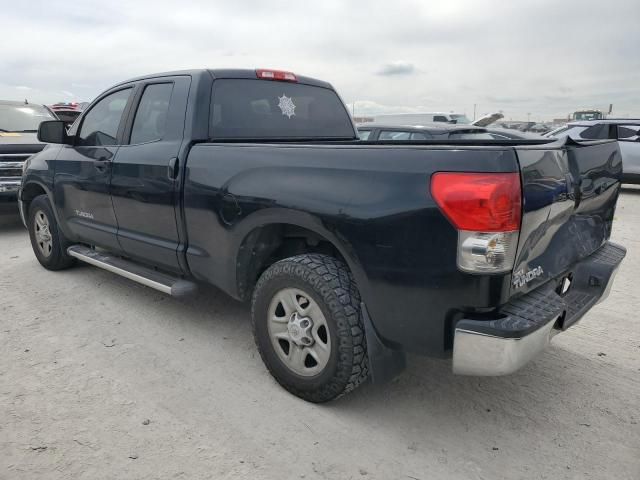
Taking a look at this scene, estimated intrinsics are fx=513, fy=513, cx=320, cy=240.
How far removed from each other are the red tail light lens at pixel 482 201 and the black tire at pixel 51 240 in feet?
13.6

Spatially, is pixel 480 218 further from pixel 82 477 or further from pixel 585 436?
pixel 82 477

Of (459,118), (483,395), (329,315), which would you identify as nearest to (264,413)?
(329,315)

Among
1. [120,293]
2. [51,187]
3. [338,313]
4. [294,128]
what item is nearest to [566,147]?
[338,313]

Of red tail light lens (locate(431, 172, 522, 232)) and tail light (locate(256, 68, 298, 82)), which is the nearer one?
red tail light lens (locate(431, 172, 522, 232))

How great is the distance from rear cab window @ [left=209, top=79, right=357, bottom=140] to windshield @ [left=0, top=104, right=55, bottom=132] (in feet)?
20.0

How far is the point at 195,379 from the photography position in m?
3.14

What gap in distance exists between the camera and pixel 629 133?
37.2ft

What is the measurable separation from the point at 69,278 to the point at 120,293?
0.78 meters

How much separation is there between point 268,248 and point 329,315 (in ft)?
2.44

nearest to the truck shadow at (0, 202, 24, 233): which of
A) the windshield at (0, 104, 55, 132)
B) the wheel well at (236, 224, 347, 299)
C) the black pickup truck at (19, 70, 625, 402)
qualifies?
the windshield at (0, 104, 55, 132)

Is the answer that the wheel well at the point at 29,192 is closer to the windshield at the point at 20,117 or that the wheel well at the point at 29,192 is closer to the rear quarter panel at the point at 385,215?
the rear quarter panel at the point at 385,215

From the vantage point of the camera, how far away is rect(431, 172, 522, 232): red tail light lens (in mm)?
2096

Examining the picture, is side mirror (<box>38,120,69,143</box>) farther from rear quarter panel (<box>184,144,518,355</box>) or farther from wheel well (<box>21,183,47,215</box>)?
rear quarter panel (<box>184,144,518,355</box>)

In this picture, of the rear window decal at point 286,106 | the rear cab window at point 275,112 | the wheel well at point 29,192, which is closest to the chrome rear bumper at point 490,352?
the rear cab window at point 275,112
